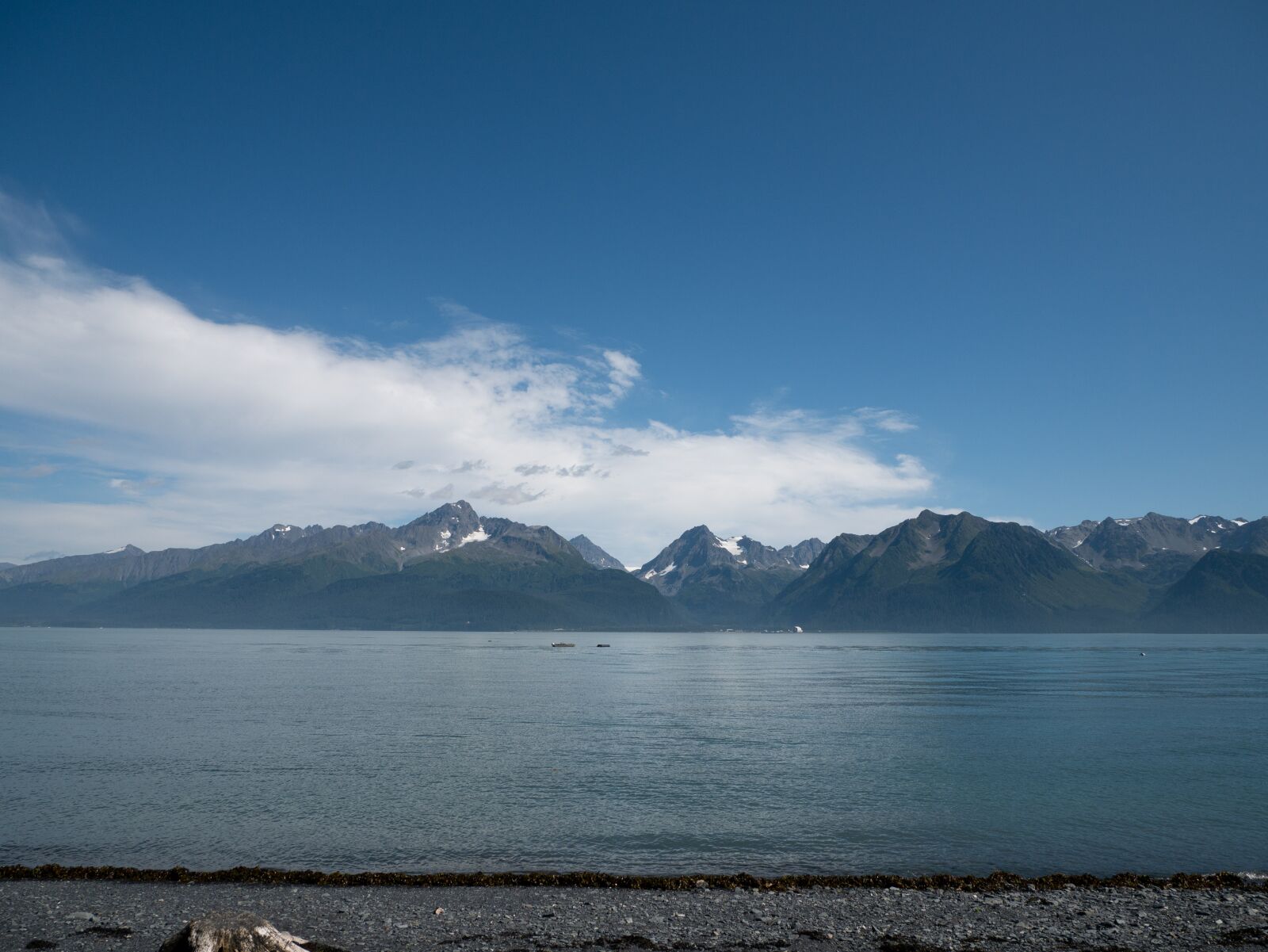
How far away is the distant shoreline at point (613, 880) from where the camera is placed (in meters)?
31.2

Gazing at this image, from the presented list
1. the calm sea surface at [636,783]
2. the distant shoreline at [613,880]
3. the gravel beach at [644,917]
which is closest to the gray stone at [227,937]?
the gravel beach at [644,917]

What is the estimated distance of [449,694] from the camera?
372 ft

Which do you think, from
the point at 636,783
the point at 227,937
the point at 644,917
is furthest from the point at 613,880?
the point at 636,783

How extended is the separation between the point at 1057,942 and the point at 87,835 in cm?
3927

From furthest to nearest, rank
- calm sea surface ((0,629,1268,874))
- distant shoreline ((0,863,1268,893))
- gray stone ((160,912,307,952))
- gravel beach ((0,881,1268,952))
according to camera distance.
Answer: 1. calm sea surface ((0,629,1268,874))
2. distant shoreline ((0,863,1268,893))
3. gravel beach ((0,881,1268,952))
4. gray stone ((160,912,307,952))

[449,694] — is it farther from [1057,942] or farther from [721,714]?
[1057,942]

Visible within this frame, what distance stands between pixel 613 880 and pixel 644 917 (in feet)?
13.5

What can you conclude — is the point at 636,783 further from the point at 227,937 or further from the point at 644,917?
the point at 227,937

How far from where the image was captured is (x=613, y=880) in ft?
104

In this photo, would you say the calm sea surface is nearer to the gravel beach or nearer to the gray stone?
the gravel beach

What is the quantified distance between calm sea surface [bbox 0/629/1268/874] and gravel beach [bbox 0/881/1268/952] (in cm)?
419

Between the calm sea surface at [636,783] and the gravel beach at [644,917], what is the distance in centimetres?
419

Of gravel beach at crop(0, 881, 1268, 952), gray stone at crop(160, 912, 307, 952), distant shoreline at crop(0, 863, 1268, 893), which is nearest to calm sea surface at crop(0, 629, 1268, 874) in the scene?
distant shoreline at crop(0, 863, 1268, 893)

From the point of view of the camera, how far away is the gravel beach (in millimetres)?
25219
